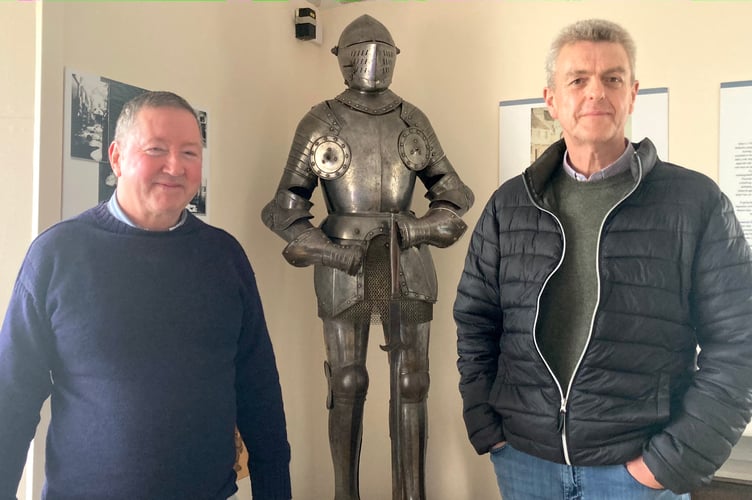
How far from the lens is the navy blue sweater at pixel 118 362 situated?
989 mm

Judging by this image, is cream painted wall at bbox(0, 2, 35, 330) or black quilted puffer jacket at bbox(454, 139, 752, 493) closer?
black quilted puffer jacket at bbox(454, 139, 752, 493)

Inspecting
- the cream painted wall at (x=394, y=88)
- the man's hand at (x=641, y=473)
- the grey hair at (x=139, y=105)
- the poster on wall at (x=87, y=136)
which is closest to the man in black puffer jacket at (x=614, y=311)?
the man's hand at (x=641, y=473)

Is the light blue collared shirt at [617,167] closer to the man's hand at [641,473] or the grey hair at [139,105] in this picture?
the man's hand at [641,473]

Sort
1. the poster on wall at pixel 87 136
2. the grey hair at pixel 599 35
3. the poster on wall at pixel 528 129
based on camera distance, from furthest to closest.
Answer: the poster on wall at pixel 528 129, the poster on wall at pixel 87 136, the grey hair at pixel 599 35

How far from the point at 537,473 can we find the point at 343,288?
1.11 m

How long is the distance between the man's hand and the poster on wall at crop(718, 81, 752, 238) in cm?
147

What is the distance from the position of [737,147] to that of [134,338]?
2063 millimetres

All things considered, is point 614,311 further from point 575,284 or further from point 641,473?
point 641,473

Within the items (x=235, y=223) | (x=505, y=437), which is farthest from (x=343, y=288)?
(x=505, y=437)

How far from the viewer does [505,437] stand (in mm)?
1181

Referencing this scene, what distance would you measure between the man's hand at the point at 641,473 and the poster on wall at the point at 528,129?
1600 millimetres

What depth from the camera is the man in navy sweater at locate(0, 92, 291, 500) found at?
3.26 ft

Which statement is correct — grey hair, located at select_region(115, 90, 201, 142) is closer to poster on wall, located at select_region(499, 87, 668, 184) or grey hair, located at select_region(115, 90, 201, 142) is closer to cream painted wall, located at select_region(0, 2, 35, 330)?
cream painted wall, located at select_region(0, 2, 35, 330)

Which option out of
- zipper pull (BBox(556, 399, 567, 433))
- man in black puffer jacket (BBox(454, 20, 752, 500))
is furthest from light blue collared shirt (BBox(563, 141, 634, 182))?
zipper pull (BBox(556, 399, 567, 433))
